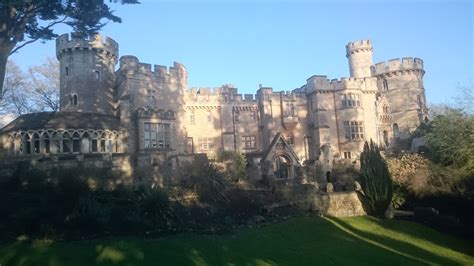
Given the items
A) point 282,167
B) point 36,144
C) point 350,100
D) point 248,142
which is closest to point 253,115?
point 248,142

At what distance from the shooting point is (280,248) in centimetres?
1764

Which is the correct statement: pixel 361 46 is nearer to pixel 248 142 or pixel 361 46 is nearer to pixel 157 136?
pixel 248 142

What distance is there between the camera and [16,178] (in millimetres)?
20750

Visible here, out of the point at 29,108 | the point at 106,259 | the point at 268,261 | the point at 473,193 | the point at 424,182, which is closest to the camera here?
the point at 106,259

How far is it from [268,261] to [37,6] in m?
16.1

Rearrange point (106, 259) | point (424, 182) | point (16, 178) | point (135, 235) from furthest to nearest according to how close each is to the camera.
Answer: point (424, 182), point (16, 178), point (135, 235), point (106, 259)

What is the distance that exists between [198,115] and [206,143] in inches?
119

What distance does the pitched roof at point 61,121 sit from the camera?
88.3 feet

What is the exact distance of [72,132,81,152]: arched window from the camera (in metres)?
27.4

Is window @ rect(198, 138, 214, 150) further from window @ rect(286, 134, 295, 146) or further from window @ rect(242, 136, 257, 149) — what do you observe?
window @ rect(286, 134, 295, 146)

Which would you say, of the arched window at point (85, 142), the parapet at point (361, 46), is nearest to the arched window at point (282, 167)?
the arched window at point (85, 142)

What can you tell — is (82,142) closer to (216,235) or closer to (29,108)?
(216,235)

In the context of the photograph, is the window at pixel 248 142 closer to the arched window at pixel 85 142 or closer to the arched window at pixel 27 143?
the arched window at pixel 85 142

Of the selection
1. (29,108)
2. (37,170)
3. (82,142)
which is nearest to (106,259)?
(37,170)
